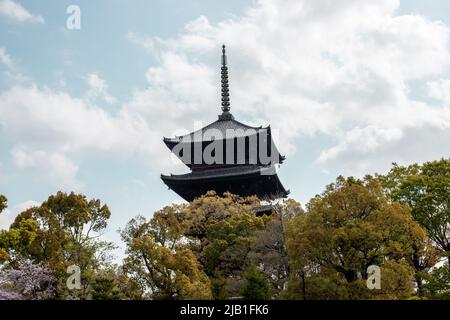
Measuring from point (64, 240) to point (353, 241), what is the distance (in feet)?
43.9

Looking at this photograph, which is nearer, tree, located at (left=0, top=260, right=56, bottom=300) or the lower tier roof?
tree, located at (left=0, top=260, right=56, bottom=300)

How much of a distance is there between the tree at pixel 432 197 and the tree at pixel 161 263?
10.5 metres

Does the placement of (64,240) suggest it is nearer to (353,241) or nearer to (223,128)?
(353,241)

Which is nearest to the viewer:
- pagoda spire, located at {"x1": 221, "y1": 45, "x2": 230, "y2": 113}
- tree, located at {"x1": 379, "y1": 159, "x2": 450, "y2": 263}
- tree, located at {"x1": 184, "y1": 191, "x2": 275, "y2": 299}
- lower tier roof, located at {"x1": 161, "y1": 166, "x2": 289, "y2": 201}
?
tree, located at {"x1": 379, "y1": 159, "x2": 450, "y2": 263}

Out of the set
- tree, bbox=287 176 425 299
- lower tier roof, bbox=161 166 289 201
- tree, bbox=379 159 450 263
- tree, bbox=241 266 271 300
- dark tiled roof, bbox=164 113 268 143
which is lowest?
tree, bbox=241 266 271 300

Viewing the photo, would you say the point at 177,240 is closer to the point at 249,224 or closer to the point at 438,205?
the point at 249,224

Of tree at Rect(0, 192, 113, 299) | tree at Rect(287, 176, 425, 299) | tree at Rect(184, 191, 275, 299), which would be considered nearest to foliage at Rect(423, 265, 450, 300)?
tree at Rect(287, 176, 425, 299)

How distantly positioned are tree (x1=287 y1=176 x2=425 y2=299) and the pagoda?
18.3 metres

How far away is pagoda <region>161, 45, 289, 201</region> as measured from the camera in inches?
1575

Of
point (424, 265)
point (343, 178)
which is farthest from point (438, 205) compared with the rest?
point (343, 178)

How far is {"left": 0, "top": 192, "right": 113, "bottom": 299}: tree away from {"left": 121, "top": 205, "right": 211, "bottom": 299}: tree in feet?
6.28

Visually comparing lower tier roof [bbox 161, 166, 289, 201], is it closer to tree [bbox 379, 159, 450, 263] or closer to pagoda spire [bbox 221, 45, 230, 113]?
pagoda spire [bbox 221, 45, 230, 113]

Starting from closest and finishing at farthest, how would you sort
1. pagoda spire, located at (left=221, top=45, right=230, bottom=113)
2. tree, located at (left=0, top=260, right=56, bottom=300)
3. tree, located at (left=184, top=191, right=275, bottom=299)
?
1. tree, located at (left=0, top=260, right=56, bottom=300)
2. tree, located at (left=184, top=191, right=275, bottom=299)
3. pagoda spire, located at (left=221, top=45, right=230, bottom=113)

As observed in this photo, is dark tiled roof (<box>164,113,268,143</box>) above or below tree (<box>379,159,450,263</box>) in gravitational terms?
above
